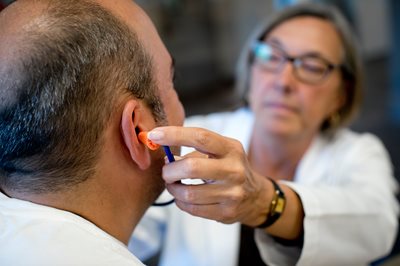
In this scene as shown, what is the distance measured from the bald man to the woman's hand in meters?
0.08

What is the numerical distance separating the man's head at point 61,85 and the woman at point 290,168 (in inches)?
4.4

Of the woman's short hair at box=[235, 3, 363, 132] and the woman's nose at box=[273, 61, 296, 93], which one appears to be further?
the woman's short hair at box=[235, 3, 363, 132]

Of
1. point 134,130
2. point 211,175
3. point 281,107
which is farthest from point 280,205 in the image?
point 281,107

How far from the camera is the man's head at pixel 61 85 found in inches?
25.0

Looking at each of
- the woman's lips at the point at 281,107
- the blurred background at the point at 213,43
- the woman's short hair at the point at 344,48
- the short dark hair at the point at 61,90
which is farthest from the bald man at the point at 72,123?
the blurred background at the point at 213,43

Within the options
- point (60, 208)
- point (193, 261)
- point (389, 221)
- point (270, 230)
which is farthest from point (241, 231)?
point (60, 208)

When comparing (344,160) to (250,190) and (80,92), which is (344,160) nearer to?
(250,190)

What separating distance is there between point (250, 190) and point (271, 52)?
72 centimetres

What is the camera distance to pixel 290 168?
4.82 ft

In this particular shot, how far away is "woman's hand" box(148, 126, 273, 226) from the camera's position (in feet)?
2.20

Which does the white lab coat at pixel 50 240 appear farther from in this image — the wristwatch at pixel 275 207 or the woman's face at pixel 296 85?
the woman's face at pixel 296 85

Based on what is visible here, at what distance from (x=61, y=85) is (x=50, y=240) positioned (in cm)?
23

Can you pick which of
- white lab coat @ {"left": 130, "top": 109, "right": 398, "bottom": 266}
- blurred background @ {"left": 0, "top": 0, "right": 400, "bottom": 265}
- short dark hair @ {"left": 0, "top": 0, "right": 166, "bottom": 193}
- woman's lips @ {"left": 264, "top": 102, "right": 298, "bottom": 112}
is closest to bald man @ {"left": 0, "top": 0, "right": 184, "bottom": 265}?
short dark hair @ {"left": 0, "top": 0, "right": 166, "bottom": 193}

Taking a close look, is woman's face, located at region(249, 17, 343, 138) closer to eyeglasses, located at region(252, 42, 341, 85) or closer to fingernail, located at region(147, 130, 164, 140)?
eyeglasses, located at region(252, 42, 341, 85)
